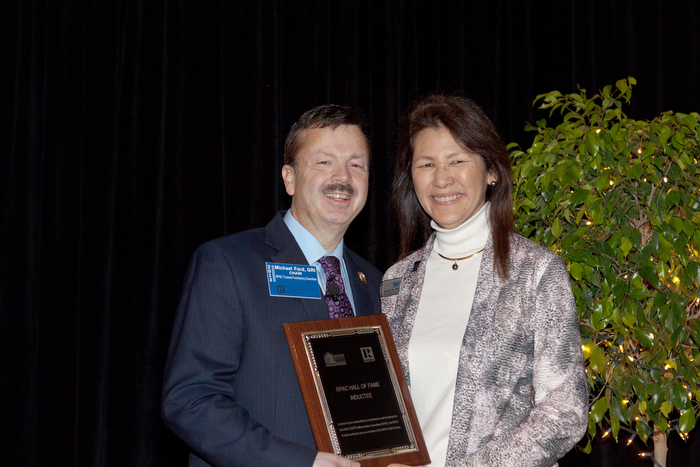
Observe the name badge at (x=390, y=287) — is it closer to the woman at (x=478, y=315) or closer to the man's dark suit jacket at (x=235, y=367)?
the woman at (x=478, y=315)

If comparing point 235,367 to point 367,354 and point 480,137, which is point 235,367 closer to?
point 367,354

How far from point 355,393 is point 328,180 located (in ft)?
2.92

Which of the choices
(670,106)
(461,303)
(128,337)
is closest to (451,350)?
(461,303)

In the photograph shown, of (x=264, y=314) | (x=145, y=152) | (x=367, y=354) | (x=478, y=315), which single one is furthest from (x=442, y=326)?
(x=145, y=152)

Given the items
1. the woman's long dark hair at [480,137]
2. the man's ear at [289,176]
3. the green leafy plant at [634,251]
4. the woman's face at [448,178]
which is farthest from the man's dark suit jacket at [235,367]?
the green leafy plant at [634,251]

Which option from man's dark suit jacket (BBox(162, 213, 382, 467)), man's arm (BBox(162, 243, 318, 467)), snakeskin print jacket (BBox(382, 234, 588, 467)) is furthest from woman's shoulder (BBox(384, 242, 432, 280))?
man's arm (BBox(162, 243, 318, 467))

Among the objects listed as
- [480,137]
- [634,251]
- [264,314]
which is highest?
[480,137]

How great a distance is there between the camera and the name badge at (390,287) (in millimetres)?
2609

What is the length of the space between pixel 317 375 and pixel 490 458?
62 cm

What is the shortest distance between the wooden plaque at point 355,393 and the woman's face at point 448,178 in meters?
0.59

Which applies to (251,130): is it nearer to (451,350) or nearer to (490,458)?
(451,350)

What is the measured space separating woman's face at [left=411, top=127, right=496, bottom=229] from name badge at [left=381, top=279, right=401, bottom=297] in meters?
0.35

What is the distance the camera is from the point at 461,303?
2.32 meters

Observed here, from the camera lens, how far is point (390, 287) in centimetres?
264
